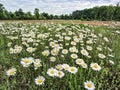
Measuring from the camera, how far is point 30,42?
15.3ft

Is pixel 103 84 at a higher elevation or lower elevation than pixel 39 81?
lower

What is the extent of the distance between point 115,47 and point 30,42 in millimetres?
2012

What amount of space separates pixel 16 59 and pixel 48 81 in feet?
3.64

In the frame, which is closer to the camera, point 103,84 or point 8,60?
point 103,84

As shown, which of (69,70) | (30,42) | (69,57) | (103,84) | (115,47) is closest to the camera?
(69,70)

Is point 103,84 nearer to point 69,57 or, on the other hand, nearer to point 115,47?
point 69,57

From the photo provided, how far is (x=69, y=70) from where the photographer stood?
3.07 meters

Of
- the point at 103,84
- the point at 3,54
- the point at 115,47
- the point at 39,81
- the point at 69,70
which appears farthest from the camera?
the point at 115,47

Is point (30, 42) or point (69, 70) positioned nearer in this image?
point (69, 70)

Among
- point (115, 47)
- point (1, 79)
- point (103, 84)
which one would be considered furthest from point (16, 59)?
point (115, 47)

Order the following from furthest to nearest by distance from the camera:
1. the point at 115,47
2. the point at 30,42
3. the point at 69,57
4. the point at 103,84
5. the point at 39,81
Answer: the point at 115,47 → the point at 30,42 → the point at 69,57 → the point at 103,84 → the point at 39,81

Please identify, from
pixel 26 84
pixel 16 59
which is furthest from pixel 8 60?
pixel 26 84

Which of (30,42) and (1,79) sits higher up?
(30,42)

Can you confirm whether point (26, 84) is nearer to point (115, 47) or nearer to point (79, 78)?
point (79, 78)
